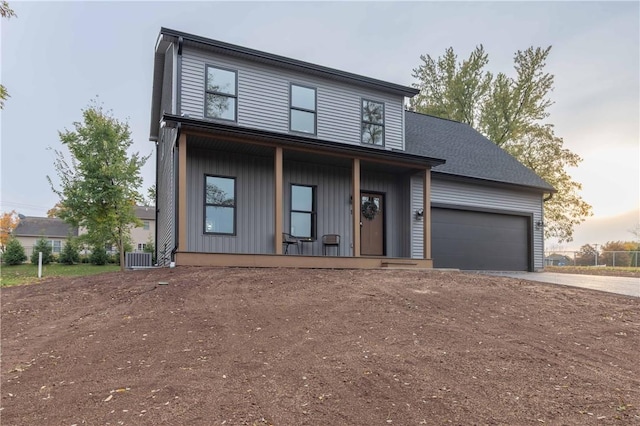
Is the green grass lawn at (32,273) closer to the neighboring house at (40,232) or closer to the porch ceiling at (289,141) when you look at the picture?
the porch ceiling at (289,141)

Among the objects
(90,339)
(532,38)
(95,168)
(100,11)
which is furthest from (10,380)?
(532,38)

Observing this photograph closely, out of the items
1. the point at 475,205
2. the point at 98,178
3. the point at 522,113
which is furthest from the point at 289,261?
the point at 522,113

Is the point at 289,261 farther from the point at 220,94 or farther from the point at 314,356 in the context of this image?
the point at 314,356

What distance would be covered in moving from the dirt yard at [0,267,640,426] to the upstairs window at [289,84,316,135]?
593 centimetres

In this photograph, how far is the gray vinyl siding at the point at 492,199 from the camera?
1364cm

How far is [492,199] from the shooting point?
14602 millimetres

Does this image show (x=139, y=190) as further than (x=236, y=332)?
Yes

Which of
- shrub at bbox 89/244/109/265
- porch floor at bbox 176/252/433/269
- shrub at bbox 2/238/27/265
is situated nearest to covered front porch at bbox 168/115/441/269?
porch floor at bbox 176/252/433/269

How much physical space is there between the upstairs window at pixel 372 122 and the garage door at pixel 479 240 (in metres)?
2.92

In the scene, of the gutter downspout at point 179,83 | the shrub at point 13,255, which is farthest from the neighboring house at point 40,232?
the gutter downspout at point 179,83

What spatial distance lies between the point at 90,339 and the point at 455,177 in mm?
11614

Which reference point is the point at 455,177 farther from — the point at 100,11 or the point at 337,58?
the point at 100,11

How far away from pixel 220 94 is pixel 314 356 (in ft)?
27.5

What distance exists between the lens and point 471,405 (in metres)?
3.34
